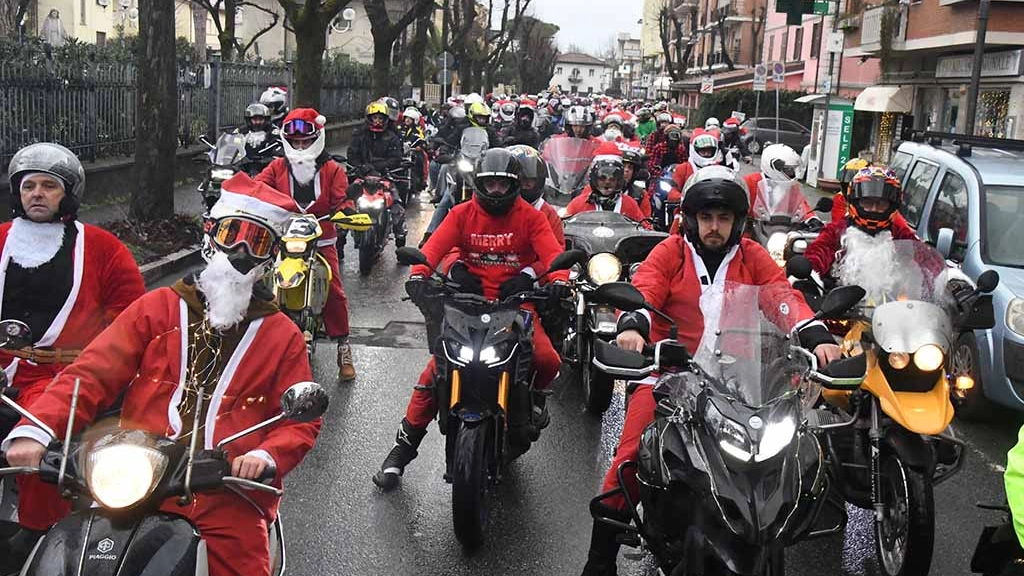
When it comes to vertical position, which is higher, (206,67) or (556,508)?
(206,67)

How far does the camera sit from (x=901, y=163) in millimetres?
10820

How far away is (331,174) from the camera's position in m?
9.62

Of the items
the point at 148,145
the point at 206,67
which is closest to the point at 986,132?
the point at 206,67

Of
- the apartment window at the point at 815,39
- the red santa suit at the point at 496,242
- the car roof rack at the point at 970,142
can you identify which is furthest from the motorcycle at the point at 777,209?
the apartment window at the point at 815,39

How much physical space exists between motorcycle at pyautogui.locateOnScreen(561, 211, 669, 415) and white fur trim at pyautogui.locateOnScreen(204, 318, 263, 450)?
146 inches

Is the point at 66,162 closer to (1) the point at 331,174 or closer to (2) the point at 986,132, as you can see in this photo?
(1) the point at 331,174

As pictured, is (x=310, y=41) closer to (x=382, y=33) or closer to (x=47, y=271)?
(x=382, y=33)

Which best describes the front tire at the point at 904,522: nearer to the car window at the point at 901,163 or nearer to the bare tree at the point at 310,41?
the car window at the point at 901,163

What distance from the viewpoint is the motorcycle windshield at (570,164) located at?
40.0 ft

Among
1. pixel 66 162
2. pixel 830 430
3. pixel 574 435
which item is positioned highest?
pixel 66 162

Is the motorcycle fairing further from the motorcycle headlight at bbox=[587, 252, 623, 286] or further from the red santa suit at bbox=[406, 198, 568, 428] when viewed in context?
the motorcycle headlight at bbox=[587, 252, 623, 286]

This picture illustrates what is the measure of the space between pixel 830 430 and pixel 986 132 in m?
21.8

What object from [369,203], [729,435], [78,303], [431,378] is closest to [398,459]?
[431,378]

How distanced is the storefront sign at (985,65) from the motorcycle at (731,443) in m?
20.9
